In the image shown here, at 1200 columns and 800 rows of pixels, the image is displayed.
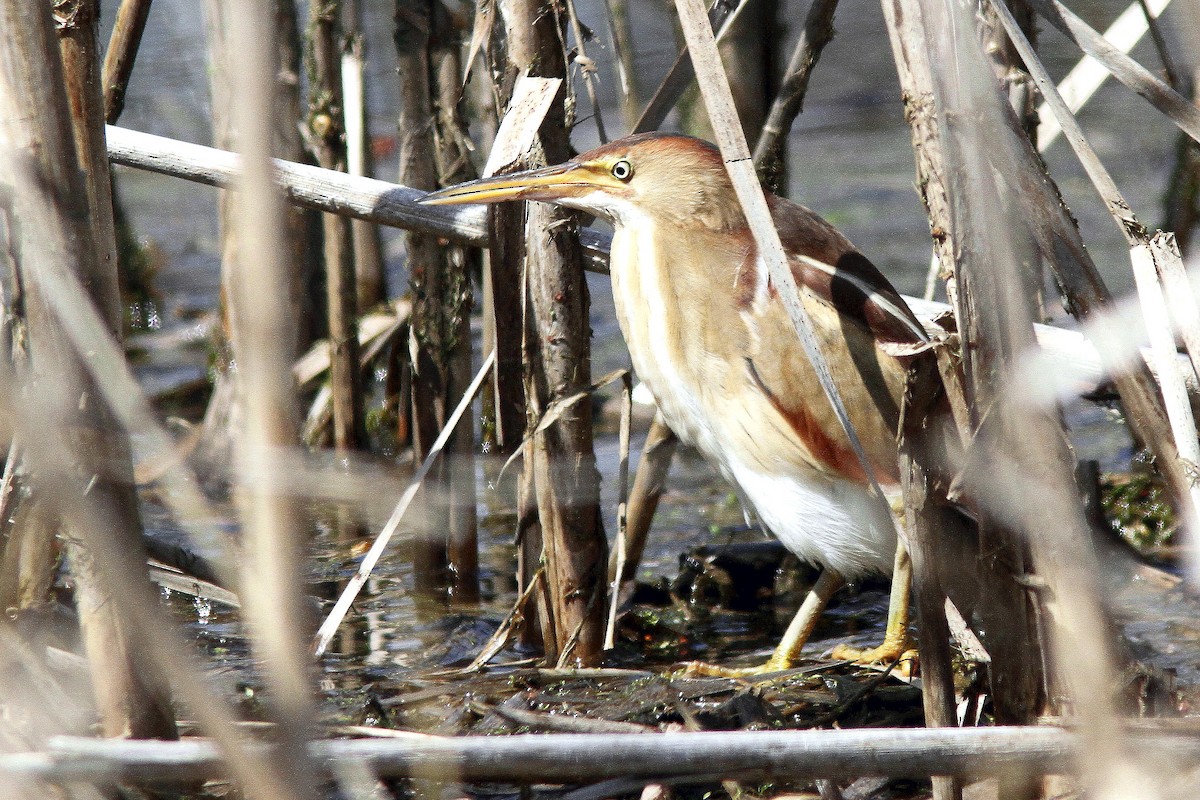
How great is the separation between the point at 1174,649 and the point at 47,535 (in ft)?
6.70

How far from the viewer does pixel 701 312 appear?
7.98 feet

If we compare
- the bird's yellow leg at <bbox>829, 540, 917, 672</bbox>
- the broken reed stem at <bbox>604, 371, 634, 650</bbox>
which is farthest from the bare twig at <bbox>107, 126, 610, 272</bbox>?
the bird's yellow leg at <bbox>829, 540, 917, 672</bbox>

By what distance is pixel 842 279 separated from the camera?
7.83 ft

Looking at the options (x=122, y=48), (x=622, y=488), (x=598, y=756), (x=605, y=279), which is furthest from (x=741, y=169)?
(x=605, y=279)

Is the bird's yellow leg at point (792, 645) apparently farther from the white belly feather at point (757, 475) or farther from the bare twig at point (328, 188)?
the bare twig at point (328, 188)

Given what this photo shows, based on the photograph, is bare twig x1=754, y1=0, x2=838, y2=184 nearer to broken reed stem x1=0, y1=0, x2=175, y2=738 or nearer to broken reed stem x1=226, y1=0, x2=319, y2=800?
broken reed stem x1=0, y1=0, x2=175, y2=738

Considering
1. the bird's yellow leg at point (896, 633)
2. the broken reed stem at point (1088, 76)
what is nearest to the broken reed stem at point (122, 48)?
the bird's yellow leg at point (896, 633)

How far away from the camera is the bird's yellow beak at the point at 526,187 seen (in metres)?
2.19

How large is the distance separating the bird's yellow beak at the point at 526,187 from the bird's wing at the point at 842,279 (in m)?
0.38

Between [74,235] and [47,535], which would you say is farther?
[47,535]

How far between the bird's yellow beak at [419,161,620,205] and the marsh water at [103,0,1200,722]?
0.37 metres

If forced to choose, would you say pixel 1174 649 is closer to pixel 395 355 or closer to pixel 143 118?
pixel 395 355

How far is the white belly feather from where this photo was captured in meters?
2.40

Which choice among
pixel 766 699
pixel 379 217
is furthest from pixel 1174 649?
pixel 379 217
